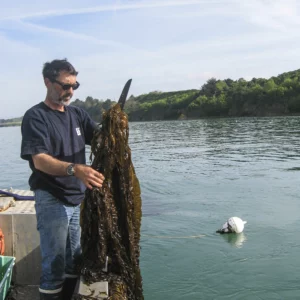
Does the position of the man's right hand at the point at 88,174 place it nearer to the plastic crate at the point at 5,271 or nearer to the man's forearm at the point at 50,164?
the man's forearm at the point at 50,164

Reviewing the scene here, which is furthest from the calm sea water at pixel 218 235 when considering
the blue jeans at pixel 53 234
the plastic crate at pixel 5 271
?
the blue jeans at pixel 53 234

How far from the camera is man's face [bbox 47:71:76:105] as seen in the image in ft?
12.0

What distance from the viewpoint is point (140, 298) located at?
4.07 metres

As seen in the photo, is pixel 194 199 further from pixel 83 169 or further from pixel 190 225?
pixel 83 169

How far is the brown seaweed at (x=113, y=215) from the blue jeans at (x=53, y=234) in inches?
6.6

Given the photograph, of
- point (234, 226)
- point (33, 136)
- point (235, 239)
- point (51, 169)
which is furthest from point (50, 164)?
point (234, 226)

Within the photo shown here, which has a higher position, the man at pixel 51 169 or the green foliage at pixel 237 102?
the green foliage at pixel 237 102

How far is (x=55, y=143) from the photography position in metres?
3.62

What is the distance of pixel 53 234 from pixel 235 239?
636 centimetres

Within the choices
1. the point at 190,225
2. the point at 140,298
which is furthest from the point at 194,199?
the point at 140,298

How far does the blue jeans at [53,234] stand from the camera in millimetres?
3617

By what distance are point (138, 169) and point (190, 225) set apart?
11.7 metres

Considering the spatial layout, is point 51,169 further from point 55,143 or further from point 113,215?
point 113,215

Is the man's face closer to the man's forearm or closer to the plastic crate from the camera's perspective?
the man's forearm
